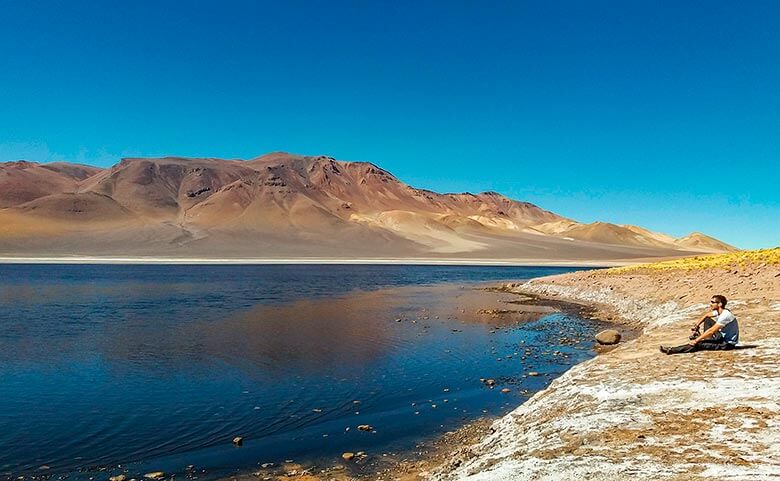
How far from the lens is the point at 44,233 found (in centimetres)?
15200

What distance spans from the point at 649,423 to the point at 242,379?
11.9 metres

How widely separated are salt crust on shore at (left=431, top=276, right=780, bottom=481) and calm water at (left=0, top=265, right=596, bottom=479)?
2810 millimetres

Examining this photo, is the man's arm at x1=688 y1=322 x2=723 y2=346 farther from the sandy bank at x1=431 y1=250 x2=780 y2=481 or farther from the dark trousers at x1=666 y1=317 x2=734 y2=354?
the sandy bank at x1=431 y1=250 x2=780 y2=481

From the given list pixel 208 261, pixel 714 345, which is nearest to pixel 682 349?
pixel 714 345

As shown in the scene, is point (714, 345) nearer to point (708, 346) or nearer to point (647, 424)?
point (708, 346)

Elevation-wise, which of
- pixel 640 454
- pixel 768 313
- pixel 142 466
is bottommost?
pixel 142 466

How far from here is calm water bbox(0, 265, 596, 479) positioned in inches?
455

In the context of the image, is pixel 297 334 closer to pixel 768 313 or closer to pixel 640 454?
pixel 768 313

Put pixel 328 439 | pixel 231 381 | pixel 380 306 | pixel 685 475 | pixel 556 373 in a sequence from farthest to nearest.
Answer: pixel 380 306 < pixel 556 373 < pixel 231 381 < pixel 328 439 < pixel 685 475

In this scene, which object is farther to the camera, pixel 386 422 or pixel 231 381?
pixel 231 381

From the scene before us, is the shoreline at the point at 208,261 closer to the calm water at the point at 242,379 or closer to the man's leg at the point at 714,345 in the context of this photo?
the calm water at the point at 242,379

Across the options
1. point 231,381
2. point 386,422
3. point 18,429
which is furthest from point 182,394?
point 386,422

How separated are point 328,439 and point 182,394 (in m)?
5.37

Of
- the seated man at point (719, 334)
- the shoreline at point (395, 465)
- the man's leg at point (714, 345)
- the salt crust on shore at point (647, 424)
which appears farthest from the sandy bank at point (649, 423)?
the shoreline at point (395, 465)
